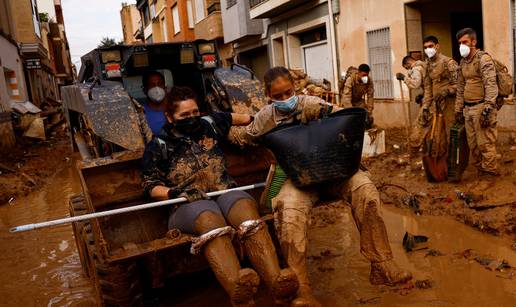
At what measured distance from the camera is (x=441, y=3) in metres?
10.6

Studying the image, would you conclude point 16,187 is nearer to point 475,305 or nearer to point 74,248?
point 74,248

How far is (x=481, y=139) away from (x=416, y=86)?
1683 millimetres

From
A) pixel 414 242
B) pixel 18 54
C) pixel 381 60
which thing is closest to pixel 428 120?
pixel 414 242

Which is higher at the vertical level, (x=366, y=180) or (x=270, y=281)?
(x=366, y=180)

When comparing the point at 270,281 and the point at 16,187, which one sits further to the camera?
the point at 16,187

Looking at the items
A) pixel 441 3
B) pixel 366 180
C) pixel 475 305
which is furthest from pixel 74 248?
pixel 441 3

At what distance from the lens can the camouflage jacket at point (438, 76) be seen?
680 centimetres

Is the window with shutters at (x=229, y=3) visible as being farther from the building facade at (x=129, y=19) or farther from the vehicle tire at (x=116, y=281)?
the building facade at (x=129, y=19)

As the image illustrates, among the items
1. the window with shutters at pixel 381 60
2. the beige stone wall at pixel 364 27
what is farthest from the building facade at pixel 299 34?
the window with shutters at pixel 381 60

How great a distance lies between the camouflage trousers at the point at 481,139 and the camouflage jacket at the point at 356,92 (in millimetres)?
3272

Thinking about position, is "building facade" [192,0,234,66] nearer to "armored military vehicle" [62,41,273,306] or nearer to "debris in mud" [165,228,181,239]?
"armored military vehicle" [62,41,273,306]

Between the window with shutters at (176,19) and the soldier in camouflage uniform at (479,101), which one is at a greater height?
the window with shutters at (176,19)

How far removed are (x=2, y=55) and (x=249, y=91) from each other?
521 inches

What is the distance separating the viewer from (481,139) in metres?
5.89
